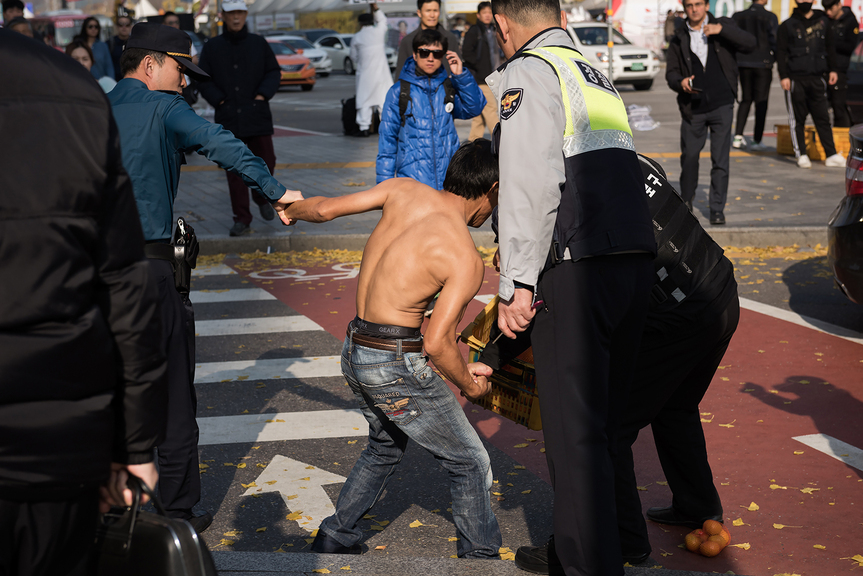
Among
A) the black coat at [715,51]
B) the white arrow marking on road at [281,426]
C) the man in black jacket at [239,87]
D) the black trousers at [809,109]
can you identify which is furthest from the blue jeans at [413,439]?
the black trousers at [809,109]

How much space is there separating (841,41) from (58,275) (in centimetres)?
1373

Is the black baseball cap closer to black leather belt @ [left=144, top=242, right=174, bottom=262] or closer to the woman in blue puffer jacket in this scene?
black leather belt @ [left=144, top=242, right=174, bottom=262]

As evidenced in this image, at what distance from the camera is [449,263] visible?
332cm

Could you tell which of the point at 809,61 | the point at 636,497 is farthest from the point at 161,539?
the point at 809,61

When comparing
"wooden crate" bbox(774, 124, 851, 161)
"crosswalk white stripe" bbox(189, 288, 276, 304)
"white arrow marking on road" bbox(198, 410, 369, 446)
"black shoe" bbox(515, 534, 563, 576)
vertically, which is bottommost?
"crosswalk white stripe" bbox(189, 288, 276, 304)

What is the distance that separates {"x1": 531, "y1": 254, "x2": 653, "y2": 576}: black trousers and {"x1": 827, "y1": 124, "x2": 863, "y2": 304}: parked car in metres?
3.75

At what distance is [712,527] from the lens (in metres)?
3.68

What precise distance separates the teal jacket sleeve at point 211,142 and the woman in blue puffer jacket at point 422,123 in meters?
3.19

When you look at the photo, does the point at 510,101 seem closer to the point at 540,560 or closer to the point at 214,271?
the point at 540,560

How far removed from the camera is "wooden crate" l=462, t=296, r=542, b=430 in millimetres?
3406

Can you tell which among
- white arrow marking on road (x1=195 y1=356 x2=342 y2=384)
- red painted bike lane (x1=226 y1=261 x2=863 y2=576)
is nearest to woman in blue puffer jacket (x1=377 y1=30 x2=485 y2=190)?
red painted bike lane (x1=226 y1=261 x2=863 y2=576)

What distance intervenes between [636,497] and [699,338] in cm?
64

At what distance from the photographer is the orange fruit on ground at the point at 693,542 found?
369cm

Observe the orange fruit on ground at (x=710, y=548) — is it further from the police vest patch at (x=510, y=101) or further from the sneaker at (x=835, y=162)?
the sneaker at (x=835, y=162)
